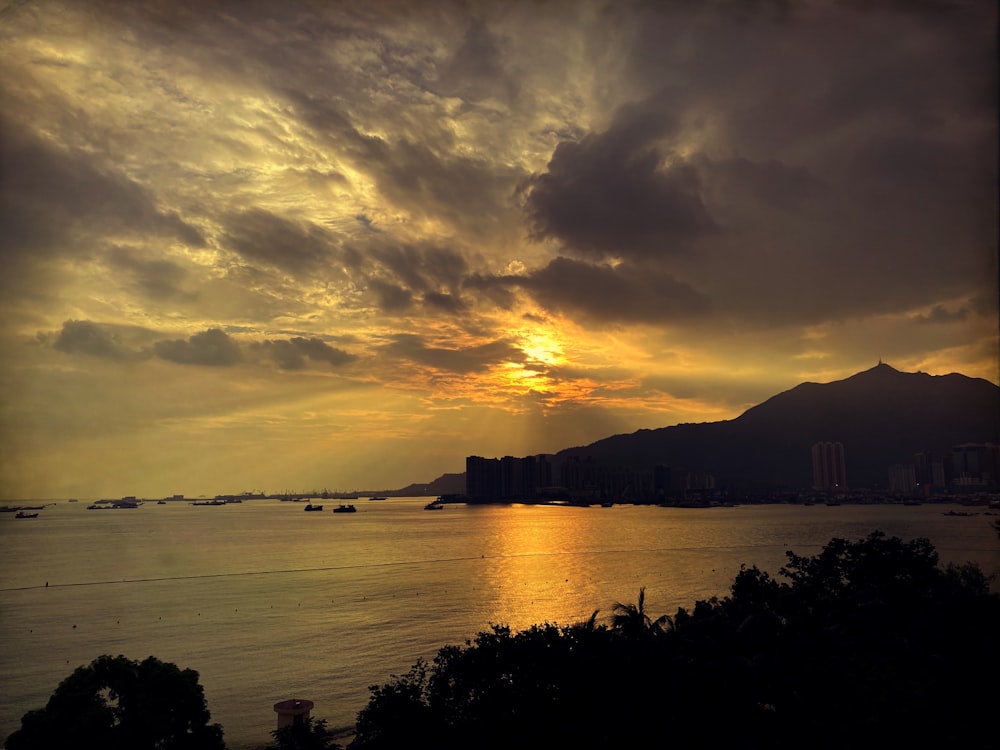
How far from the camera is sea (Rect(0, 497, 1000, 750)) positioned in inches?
1236

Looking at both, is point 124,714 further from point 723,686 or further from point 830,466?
point 830,466

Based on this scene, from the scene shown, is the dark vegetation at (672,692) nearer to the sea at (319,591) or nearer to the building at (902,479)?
the sea at (319,591)

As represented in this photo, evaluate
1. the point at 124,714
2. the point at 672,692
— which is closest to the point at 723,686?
the point at 672,692

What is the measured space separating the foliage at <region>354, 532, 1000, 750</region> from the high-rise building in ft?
629

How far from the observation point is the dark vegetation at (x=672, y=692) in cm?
970

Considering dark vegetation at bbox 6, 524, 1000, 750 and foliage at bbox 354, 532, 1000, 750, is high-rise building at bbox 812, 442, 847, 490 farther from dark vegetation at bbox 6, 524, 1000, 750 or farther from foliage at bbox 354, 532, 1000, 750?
foliage at bbox 354, 532, 1000, 750

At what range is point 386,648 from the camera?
117ft

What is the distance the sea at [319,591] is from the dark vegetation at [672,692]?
323 cm

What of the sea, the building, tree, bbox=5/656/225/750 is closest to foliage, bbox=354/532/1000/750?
the sea

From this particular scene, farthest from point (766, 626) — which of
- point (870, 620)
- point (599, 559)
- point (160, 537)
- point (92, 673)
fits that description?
point (160, 537)

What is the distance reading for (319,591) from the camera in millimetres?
→ 54125

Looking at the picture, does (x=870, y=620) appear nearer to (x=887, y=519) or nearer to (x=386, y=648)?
(x=386, y=648)

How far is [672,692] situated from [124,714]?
526 inches

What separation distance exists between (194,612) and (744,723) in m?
45.7
